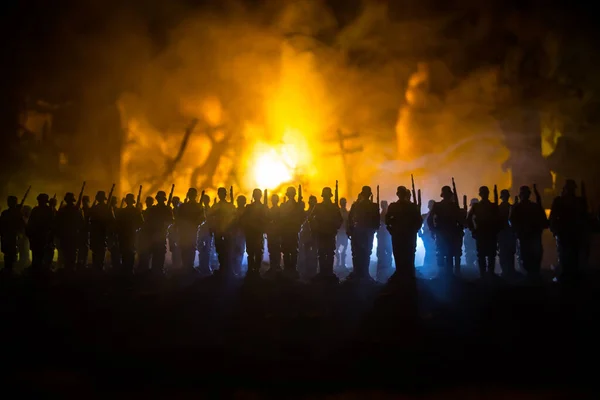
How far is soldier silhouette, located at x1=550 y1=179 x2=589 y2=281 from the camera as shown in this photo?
31.3 feet

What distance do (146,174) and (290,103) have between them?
21.3ft

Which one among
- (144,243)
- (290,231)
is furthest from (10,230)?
(290,231)

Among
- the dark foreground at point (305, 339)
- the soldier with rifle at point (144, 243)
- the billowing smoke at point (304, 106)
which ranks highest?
the billowing smoke at point (304, 106)

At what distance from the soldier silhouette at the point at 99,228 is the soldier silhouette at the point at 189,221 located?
1.76m

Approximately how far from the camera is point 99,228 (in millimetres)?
11016

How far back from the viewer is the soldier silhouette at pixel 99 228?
11000 mm

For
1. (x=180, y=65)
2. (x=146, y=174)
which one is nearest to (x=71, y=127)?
(x=146, y=174)

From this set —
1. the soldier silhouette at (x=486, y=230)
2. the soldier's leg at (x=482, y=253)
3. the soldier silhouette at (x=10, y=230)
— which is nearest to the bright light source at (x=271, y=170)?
the soldier silhouette at (x=10, y=230)

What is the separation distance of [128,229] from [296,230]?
3973 mm

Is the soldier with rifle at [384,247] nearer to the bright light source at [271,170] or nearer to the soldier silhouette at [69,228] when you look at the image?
the bright light source at [271,170]

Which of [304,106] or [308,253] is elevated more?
[304,106]

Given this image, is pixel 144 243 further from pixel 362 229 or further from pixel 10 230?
pixel 362 229

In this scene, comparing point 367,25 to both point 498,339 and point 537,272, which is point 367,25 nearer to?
point 537,272

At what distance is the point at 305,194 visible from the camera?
59.9ft
